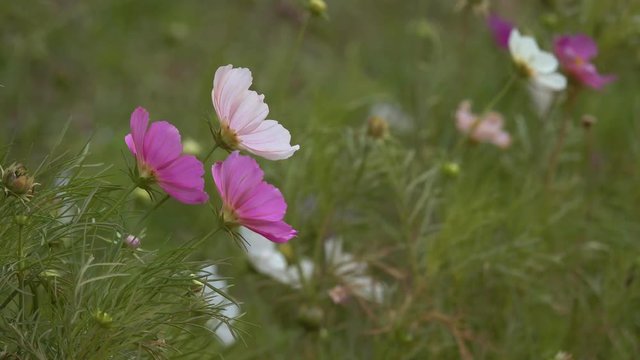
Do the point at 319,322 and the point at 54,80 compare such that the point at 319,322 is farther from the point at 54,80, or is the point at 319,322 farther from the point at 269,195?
the point at 54,80

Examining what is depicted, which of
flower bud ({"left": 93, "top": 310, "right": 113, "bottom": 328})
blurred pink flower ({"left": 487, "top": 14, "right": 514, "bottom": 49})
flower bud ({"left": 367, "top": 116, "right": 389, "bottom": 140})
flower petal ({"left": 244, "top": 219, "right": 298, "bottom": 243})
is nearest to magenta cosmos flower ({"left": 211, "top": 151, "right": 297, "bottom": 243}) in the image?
flower petal ({"left": 244, "top": 219, "right": 298, "bottom": 243})

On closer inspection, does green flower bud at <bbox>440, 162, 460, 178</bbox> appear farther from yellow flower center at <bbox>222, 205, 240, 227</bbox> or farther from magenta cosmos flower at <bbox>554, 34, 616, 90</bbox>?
yellow flower center at <bbox>222, 205, 240, 227</bbox>

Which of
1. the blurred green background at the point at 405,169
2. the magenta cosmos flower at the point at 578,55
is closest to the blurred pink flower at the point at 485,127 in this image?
the blurred green background at the point at 405,169

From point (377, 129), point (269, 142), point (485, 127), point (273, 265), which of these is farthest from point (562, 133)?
point (269, 142)

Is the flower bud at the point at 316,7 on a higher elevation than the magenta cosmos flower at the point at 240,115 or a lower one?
→ lower

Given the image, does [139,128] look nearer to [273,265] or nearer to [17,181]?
[17,181]

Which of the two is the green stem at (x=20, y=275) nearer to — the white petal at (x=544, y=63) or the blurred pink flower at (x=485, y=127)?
the white petal at (x=544, y=63)

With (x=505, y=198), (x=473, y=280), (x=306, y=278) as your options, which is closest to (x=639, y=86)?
(x=505, y=198)
